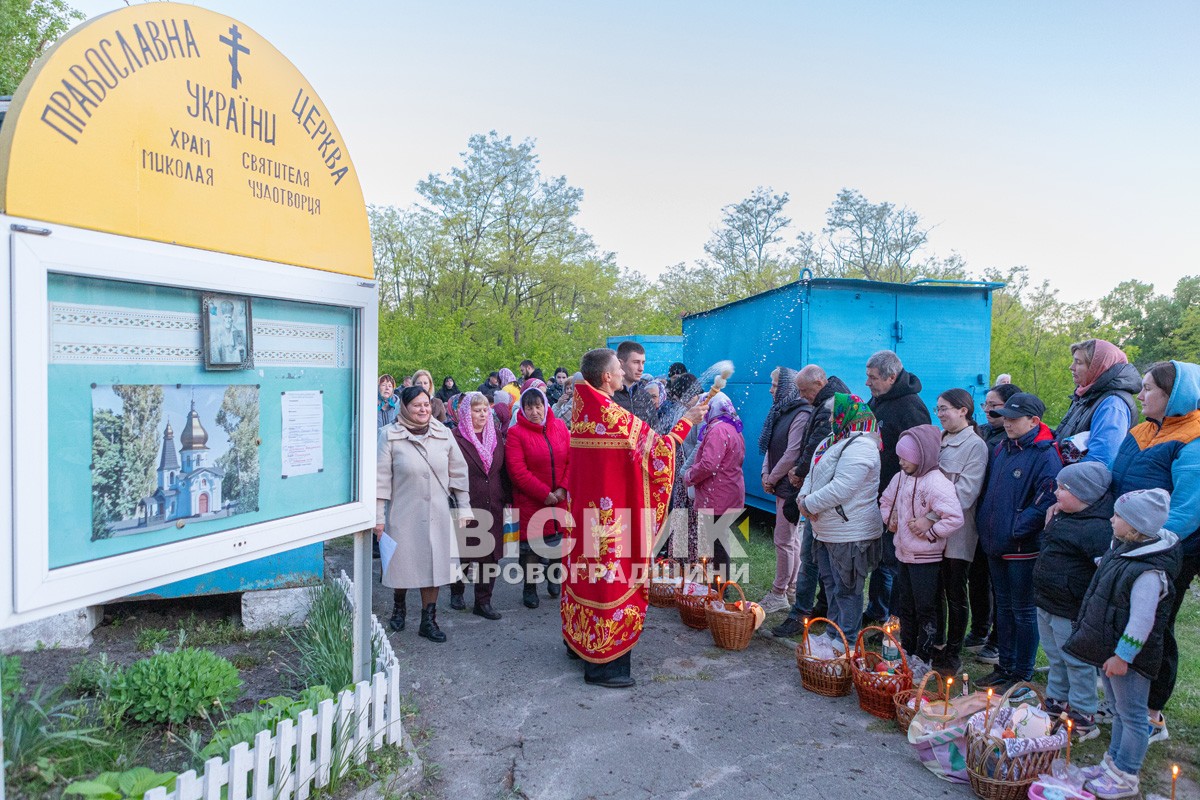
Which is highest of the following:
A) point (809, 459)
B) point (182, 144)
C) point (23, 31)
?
point (23, 31)

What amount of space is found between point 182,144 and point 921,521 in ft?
13.3

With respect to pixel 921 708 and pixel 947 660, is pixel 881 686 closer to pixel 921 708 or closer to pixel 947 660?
pixel 921 708

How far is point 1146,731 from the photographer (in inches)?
118

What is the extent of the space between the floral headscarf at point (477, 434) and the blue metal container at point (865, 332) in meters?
3.64

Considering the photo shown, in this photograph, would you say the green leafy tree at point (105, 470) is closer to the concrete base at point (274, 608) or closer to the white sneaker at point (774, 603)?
the concrete base at point (274, 608)

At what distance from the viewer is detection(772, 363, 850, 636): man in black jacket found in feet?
16.6

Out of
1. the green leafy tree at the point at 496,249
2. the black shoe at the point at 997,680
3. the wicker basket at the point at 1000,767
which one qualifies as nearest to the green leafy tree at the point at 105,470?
the wicker basket at the point at 1000,767

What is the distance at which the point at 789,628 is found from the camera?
204 inches

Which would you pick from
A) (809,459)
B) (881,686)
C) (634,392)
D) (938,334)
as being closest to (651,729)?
(881,686)

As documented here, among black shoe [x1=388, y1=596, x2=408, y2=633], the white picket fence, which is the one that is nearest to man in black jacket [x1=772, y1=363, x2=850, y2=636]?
black shoe [x1=388, y1=596, x2=408, y2=633]

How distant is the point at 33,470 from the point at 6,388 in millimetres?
233

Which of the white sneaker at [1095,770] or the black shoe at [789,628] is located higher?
the white sneaker at [1095,770]

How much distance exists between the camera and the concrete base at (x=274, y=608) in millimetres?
4816

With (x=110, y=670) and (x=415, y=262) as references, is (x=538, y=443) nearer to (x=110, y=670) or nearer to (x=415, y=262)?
(x=110, y=670)
